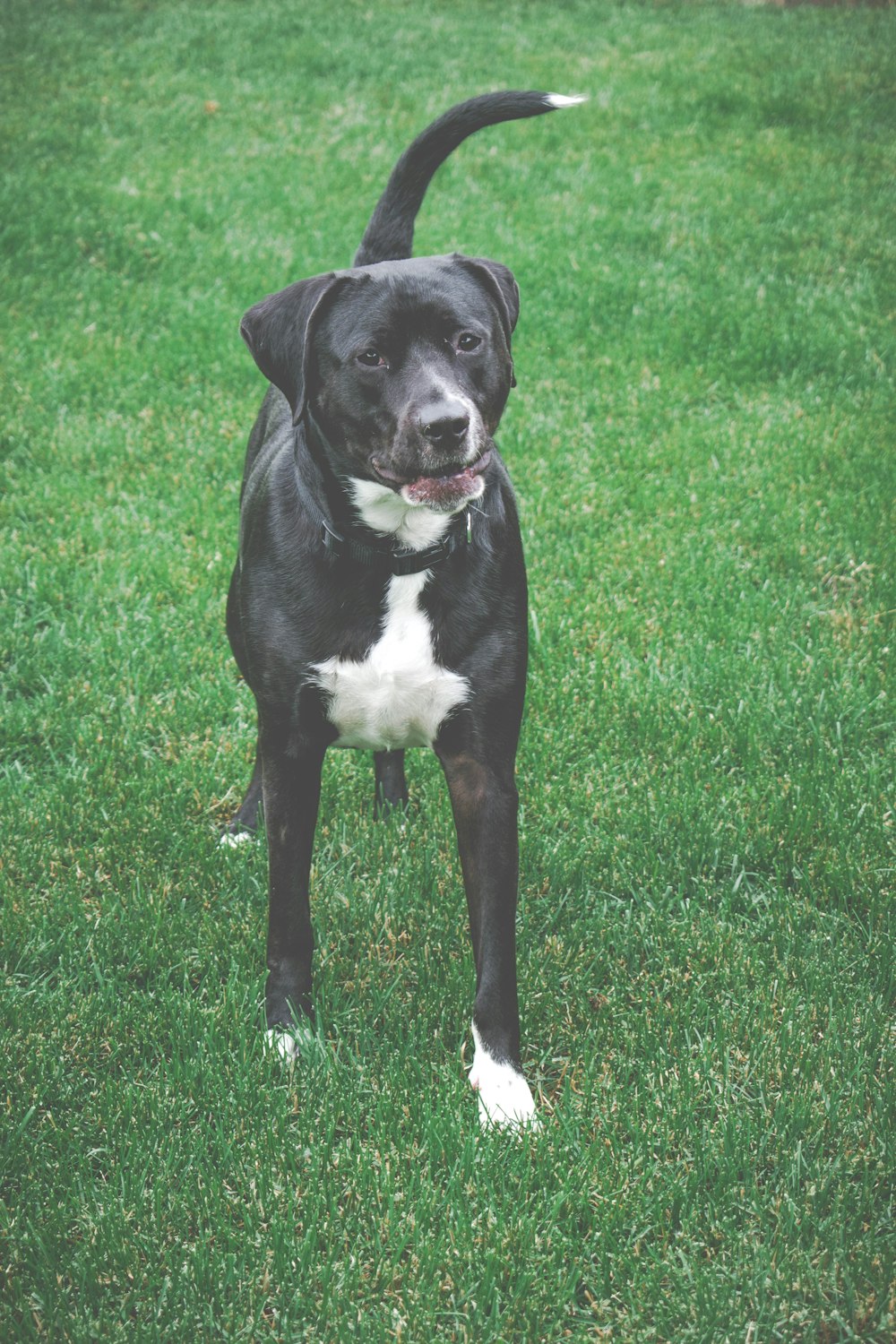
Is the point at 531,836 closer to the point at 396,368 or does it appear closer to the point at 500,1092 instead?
the point at 500,1092

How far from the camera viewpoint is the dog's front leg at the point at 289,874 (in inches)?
107

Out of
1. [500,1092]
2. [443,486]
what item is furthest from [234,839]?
[443,486]

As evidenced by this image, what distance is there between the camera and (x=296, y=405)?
2.58 metres

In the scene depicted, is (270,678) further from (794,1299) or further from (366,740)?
(794,1299)

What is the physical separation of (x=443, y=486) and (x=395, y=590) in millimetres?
272

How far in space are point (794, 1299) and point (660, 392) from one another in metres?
4.70

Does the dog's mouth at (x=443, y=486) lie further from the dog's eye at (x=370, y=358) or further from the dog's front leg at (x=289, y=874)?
the dog's front leg at (x=289, y=874)

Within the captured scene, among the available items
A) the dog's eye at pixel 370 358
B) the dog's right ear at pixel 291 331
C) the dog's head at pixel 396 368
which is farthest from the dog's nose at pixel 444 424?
the dog's right ear at pixel 291 331

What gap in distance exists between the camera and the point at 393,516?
2611mm

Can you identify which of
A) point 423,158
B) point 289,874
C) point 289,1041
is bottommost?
point 289,1041

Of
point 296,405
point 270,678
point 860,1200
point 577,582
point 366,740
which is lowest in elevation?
point 577,582

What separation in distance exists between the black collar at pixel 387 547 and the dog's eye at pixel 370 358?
0.17 metres

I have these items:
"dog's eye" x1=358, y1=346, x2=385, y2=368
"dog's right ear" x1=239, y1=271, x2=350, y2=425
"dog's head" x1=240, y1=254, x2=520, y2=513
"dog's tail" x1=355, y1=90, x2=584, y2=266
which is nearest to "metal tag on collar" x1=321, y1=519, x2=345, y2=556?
"dog's head" x1=240, y1=254, x2=520, y2=513

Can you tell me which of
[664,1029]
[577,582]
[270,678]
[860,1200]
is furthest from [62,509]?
[860,1200]
